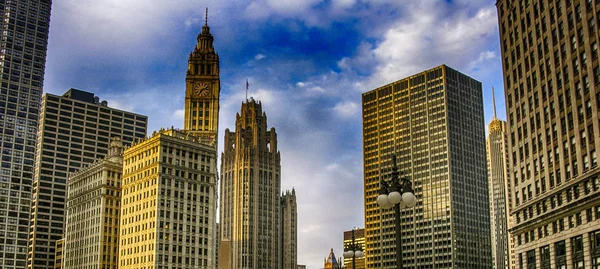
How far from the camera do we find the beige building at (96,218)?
169 metres

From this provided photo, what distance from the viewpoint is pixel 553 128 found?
100312mm

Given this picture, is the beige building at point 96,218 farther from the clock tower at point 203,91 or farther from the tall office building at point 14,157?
the clock tower at point 203,91

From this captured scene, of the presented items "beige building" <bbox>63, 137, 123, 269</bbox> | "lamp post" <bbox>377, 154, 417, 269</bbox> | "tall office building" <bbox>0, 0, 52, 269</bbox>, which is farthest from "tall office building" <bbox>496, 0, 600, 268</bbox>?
"tall office building" <bbox>0, 0, 52, 269</bbox>

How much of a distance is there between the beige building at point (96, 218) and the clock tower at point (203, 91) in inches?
854

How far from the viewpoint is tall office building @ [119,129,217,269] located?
149 metres

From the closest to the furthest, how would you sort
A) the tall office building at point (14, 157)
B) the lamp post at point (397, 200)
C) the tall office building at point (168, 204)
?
the lamp post at point (397, 200) → the tall office building at point (168, 204) → the tall office building at point (14, 157)

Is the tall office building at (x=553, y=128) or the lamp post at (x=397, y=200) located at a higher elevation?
the tall office building at (x=553, y=128)

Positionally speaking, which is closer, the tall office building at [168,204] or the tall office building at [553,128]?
the tall office building at [553,128]

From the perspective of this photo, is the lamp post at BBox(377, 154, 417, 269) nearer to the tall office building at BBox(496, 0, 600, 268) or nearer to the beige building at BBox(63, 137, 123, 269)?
the tall office building at BBox(496, 0, 600, 268)

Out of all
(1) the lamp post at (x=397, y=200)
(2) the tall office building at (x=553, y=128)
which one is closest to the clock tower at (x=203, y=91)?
(2) the tall office building at (x=553, y=128)

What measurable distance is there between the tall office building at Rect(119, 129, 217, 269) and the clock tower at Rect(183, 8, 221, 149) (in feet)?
65.9

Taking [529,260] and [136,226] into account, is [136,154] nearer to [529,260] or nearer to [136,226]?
[136,226]

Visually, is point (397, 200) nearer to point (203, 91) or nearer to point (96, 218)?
point (96, 218)

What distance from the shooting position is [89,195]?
582 ft
